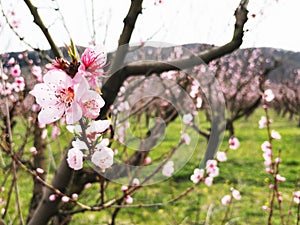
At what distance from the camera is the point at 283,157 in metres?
10.0

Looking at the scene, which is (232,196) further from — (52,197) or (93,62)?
(93,62)

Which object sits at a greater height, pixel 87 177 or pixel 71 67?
pixel 71 67

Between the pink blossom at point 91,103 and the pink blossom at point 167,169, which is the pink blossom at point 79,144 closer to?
the pink blossom at point 91,103

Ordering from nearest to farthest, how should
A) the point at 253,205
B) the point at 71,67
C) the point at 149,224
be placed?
the point at 71,67, the point at 149,224, the point at 253,205

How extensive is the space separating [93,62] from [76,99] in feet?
0.35

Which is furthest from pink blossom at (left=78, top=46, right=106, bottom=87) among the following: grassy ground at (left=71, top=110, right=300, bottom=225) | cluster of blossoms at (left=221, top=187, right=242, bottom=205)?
cluster of blossoms at (left=221, top=187, right=242, bottom=205)

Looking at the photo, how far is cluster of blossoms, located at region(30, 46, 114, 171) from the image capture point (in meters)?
0.65

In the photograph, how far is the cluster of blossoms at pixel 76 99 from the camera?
25.7 inches

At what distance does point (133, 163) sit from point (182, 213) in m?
2.29

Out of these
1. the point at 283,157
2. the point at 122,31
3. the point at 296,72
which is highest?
the point at 296,72

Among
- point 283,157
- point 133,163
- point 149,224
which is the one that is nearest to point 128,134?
point 133,163

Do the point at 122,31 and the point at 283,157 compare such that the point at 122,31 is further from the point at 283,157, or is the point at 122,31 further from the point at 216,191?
the point at 283,157

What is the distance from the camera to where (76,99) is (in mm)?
629

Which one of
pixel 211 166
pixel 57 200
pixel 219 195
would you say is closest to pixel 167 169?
pixel 211 166
